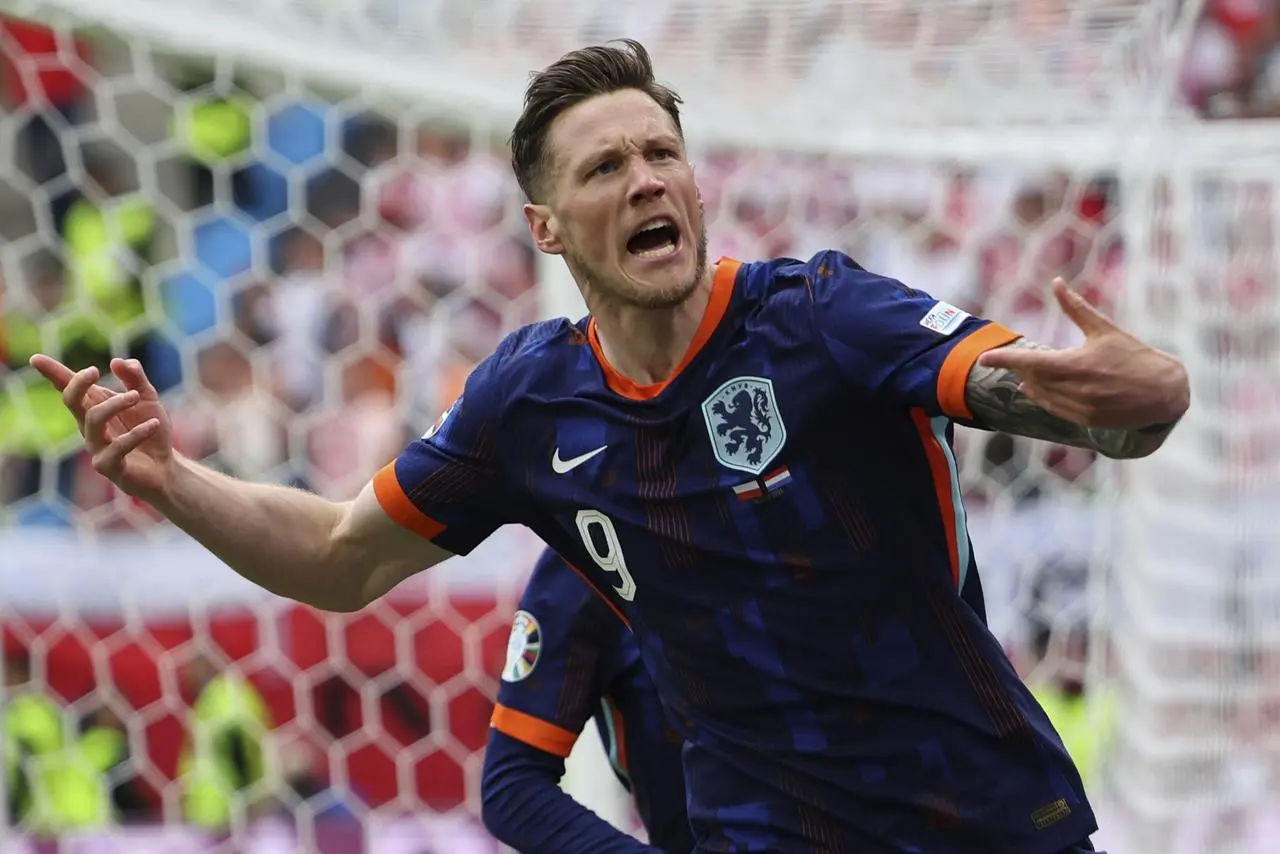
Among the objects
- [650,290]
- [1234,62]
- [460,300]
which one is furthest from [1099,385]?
[460,300]

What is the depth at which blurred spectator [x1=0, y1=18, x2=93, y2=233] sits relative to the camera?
3.85 meters

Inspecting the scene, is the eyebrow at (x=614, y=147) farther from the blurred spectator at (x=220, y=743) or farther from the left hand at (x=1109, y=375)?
the blurred spectator at (x=220, y=743)

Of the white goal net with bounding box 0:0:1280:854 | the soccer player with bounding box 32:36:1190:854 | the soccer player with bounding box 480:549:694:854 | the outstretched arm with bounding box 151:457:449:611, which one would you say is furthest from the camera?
the white goal net with bounding box 0:0:1280:854

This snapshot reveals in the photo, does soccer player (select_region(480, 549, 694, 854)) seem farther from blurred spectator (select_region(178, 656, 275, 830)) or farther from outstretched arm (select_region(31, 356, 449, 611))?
blurred spectator (select_region(178, 656, 275, 830))

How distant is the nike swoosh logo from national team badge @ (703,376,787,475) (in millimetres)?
169

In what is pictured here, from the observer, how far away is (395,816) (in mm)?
4465

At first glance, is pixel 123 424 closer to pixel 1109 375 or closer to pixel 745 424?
pixel 745 424

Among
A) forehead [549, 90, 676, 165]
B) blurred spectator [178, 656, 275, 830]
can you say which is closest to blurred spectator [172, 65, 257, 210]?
blurred spectator [178, 656, 275, 830]

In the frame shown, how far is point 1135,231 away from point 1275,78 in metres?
0.54

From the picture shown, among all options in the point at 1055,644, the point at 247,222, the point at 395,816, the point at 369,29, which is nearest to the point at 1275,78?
the point at 1055,644

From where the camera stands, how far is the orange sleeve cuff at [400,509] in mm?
2279

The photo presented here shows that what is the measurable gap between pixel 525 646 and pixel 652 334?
0.63 meters

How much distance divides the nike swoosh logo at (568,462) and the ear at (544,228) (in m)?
0.27

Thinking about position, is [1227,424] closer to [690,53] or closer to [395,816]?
[690,53]
